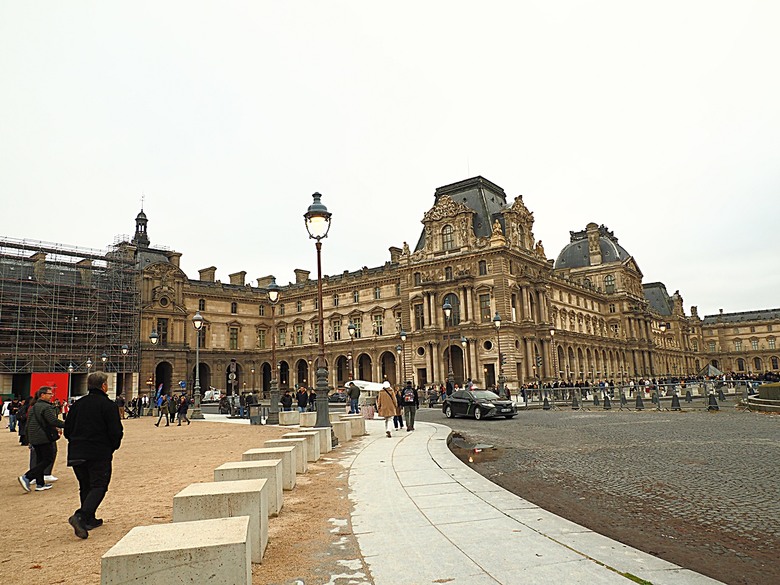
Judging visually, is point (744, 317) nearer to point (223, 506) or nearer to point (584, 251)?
point (584, 251)

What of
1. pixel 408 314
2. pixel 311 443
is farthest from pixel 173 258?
pixel 311 443

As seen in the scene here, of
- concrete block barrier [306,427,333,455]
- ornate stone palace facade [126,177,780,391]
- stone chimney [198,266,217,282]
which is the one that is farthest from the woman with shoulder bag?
stone chimney [198,266,217,282]

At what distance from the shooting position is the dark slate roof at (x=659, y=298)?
368ft

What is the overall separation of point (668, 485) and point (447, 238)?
48219 millimetres

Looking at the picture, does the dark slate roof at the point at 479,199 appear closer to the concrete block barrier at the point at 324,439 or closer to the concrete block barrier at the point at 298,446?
the concrete block barrier at the point at 324,439

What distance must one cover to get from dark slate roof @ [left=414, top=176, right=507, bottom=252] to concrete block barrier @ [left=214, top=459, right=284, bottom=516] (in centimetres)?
4875

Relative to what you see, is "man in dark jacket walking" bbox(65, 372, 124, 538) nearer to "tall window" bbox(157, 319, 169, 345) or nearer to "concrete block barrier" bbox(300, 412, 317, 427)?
"concrete block barrier" bbox(300, 412, 317, 427)

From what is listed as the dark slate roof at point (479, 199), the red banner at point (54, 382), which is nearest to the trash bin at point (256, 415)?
the red banner at point (54, 382)

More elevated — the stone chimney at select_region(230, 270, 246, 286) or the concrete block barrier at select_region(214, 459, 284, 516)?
the stone chimney at select_region(230, 270, 246, 286)

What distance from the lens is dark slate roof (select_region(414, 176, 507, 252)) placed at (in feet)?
183

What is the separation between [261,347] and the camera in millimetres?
72812

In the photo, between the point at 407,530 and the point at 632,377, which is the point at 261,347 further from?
the point at 407,530

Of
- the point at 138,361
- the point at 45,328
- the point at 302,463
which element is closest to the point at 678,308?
the point at 138,361

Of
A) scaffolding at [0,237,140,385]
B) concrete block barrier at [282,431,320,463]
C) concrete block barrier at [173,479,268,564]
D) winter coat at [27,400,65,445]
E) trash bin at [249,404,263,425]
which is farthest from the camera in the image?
scaffolding at [0,237,140,385]
